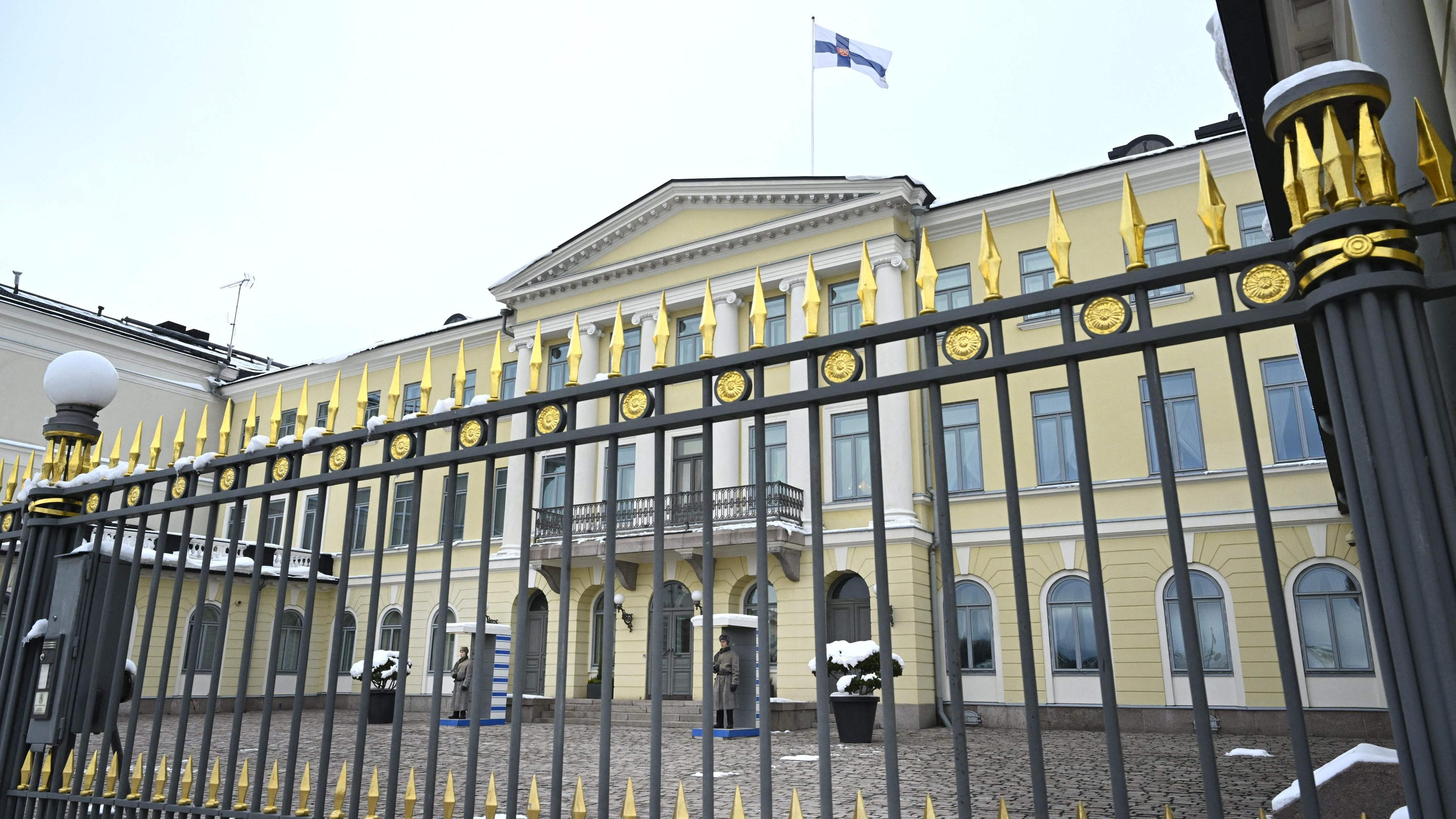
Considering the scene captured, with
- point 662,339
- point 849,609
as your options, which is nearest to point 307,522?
point 849,609

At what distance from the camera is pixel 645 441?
23.7 meters

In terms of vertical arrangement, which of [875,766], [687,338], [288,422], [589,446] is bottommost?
[875,766]

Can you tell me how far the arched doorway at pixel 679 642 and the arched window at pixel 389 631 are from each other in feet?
27.8

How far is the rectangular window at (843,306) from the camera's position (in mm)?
22031

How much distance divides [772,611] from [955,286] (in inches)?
334

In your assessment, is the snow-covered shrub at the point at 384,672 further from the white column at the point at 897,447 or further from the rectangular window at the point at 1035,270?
the rectangular window at the point at 1035,270

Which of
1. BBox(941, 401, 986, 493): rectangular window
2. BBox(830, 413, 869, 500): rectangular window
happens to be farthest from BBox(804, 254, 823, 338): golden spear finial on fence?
BBox(830, 413, 869, 500): rectangular window

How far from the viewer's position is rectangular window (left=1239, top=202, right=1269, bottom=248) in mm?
18703

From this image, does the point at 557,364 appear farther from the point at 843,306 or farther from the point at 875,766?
the point at 875,766

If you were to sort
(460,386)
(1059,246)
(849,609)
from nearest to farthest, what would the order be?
(1059,246)
(460,386)
(849,609)

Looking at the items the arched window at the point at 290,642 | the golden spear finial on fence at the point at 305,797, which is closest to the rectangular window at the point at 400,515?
the arched window at the point at 290,642

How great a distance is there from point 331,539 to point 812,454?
28.8m

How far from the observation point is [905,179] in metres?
21.5

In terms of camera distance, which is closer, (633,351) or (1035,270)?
(1035,270)
